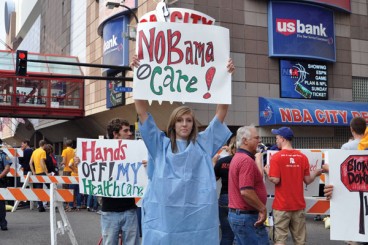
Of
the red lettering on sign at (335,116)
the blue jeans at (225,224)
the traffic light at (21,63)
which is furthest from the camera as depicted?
the red lettering on sign at (335,116)

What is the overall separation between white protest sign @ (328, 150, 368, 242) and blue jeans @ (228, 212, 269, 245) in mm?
738

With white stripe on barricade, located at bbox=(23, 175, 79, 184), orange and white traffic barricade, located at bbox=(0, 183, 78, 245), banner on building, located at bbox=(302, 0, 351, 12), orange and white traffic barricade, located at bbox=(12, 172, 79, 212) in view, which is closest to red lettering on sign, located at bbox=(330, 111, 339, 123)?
banner on building, located at bbox=(302, 0, 351, 12)

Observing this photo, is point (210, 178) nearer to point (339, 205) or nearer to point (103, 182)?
point (339, 205)

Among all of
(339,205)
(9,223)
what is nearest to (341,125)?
(9,223)

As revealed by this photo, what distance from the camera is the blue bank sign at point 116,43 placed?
968 inches

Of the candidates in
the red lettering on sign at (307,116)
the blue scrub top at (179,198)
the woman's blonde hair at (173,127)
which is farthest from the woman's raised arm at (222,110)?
the red lettering on sign at (307,116)

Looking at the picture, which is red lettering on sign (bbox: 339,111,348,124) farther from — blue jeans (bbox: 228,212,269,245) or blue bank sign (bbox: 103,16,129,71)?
blue jeans (bbox: 228,212,269,245)

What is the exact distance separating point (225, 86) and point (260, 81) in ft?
58.6

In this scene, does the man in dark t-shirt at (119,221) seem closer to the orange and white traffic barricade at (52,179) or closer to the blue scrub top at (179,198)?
the blue scrub top at (179,198)

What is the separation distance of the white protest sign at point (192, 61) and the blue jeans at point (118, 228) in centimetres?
154

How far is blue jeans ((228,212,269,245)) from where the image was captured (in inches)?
190

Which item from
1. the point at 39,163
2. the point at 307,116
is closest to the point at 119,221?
the point at 39,163

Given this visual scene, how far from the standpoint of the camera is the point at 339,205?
16.0ft

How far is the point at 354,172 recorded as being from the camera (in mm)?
4891
